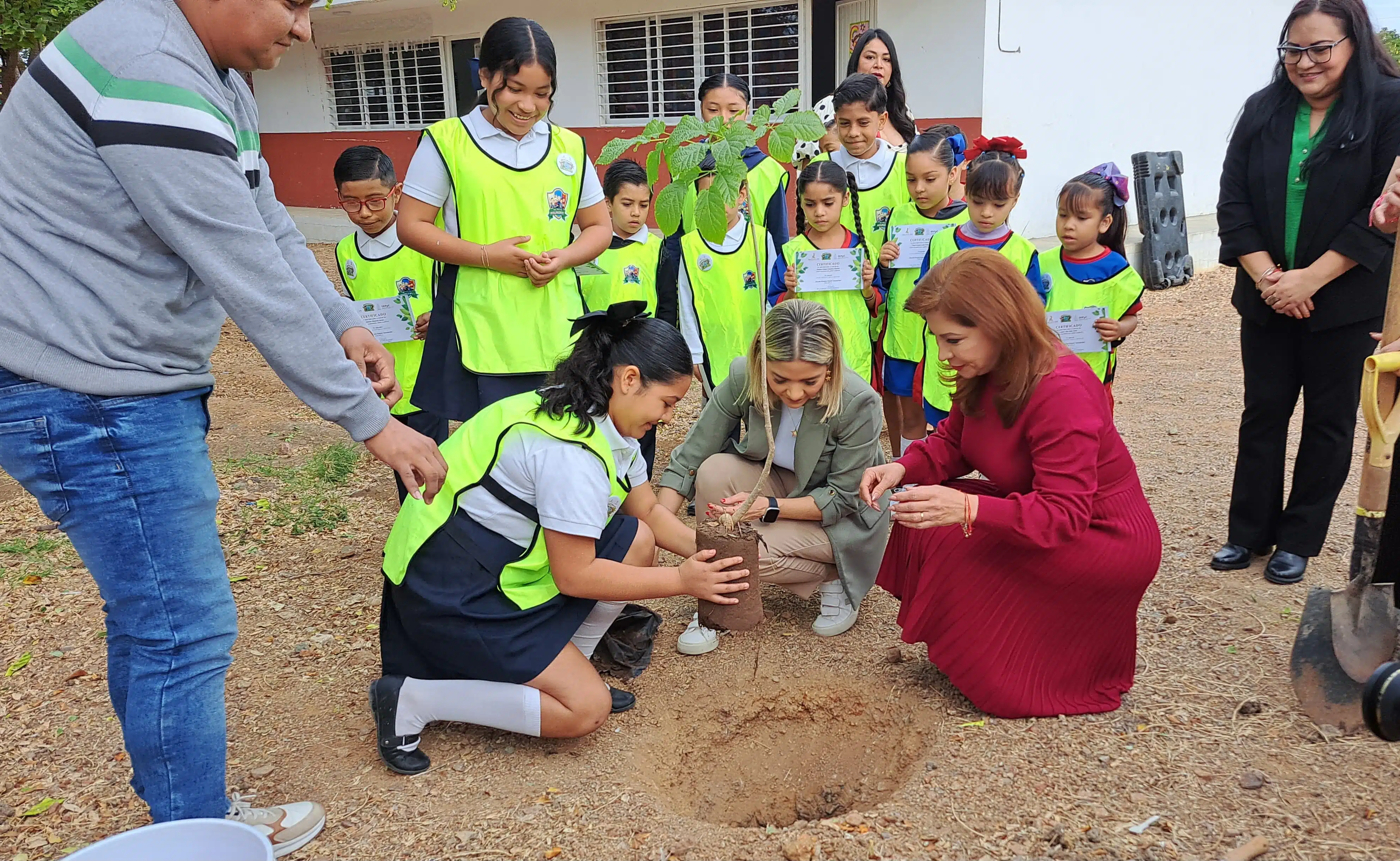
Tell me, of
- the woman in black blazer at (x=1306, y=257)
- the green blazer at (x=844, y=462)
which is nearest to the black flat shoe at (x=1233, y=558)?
the woman in black blazer at (x=1306, y=257)

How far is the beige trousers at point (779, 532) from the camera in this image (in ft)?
10.3

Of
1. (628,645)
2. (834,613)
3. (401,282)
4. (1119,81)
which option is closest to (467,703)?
(628,645)

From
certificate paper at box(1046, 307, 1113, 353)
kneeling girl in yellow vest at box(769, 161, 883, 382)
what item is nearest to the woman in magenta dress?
certificate paper at box(1046, 307, 1113, 353)

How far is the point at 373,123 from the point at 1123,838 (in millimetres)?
14111

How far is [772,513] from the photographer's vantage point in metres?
3.10

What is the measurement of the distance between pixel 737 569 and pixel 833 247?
198 centimetres

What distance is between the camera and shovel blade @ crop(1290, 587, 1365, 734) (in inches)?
98.3

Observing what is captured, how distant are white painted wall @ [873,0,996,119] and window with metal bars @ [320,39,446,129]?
690 centimetres

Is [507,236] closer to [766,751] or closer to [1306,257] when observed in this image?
[766,751]

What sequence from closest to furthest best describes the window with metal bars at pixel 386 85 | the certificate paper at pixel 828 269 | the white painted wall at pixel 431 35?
1. the certificate paper at pixel 828 269
2. the white painted wall at pixel 431 35
3. the window with metal bars at pixel 386 85

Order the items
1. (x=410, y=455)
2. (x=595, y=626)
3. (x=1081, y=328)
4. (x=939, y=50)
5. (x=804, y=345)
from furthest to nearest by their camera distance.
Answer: (x=939, y=50)
(x=1081, y=328)
(x=804, y=345)
(x=595, y=626)
(x=410, y=455)

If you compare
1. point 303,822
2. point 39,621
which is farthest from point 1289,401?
point 39,621

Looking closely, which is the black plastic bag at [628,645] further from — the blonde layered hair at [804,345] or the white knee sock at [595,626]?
the blonde layered hair at [804,345]

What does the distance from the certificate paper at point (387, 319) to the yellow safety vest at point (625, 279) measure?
2.57 feet
